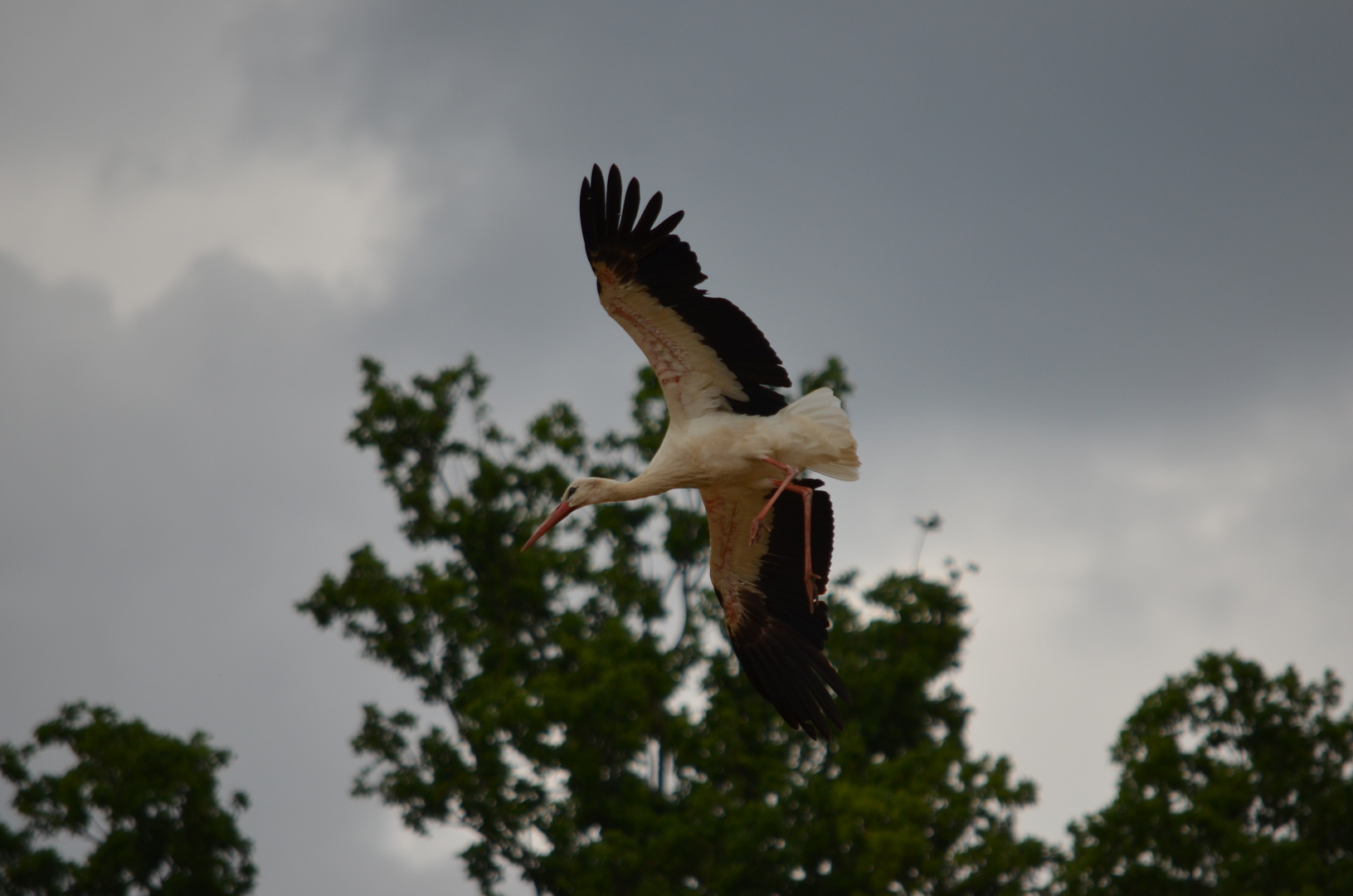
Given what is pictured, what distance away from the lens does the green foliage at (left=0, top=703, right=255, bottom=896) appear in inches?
858

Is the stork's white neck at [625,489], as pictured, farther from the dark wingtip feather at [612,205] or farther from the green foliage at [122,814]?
the green foliage at [122,814]

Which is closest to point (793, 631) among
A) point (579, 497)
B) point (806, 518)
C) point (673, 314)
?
point (806, 518)

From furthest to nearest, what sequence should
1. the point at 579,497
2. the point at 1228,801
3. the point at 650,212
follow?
the point at 1228,801, the point at 579,497, the point at 650,212

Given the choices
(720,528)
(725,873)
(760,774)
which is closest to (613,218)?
(720,528)

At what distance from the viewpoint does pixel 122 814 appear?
2189cm

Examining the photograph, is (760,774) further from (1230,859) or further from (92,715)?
(92,715)

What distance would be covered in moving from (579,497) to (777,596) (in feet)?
5.91

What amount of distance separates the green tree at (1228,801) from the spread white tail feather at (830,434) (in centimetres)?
1207

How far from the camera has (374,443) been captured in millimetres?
24906

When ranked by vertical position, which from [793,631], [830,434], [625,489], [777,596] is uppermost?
[830,434]

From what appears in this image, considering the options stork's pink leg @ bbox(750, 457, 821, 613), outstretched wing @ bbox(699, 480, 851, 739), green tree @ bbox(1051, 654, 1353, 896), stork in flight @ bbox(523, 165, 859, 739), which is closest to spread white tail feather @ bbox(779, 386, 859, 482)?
stork in flight @ bbox(523, 165, 859, 739)

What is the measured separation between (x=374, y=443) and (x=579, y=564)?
3.96 m

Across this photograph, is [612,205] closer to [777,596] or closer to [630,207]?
[630,207]

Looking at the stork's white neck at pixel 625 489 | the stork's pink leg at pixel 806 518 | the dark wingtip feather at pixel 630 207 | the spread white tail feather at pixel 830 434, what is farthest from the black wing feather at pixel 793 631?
the dark wingtip feather at pixel 630 207
